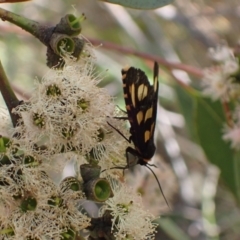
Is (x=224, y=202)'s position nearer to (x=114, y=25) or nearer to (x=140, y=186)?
(x=114, y=25)

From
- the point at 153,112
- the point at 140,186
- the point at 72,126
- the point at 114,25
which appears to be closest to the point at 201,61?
the point at 114,25

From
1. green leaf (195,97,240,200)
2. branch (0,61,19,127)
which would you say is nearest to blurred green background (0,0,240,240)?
green leaf (195,97,240,200)

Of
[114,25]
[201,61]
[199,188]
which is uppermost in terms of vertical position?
[114,25]

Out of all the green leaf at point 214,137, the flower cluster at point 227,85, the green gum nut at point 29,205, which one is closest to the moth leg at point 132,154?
the green gum nut at point 29,205

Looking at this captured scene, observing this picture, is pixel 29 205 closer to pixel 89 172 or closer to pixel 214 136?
pixel 89 172

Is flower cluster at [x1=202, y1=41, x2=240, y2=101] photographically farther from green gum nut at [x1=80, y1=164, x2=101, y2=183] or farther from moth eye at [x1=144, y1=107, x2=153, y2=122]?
green gum nut at [x1=80, y1=164, x2=101, y2=183]
